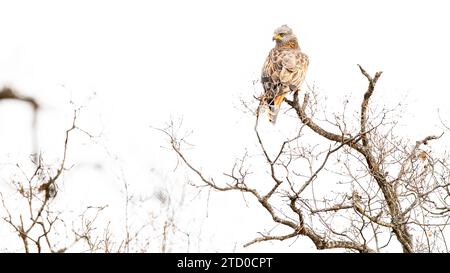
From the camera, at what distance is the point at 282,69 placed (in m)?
10.4

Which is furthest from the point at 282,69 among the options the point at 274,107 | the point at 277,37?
the point at 274,107

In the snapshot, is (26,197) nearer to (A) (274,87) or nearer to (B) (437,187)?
(A) (274,87)

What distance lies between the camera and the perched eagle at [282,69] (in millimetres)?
8922

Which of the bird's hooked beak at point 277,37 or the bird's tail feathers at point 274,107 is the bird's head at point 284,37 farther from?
the bird's tail feathers at point 274,107

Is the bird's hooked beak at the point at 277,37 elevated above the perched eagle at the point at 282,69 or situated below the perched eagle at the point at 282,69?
above

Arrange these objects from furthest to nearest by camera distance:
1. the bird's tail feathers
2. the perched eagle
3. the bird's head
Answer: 1. the bird's head
2. the perched eagle
3. the bird's tail feathers

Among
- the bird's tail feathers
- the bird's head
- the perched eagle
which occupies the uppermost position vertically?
the bird's head

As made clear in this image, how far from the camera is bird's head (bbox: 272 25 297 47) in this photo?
38.6 feet

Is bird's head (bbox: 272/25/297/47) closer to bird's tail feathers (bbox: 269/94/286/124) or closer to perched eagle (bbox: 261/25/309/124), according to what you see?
perched eagle (bbox: 261/25/309/124)

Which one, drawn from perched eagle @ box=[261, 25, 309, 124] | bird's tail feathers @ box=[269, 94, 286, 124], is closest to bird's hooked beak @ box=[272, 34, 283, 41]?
perched eagle @ box=[261, 25, 309, 124]

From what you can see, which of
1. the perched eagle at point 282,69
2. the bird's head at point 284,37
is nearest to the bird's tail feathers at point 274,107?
the perched eagle at point 282,69
